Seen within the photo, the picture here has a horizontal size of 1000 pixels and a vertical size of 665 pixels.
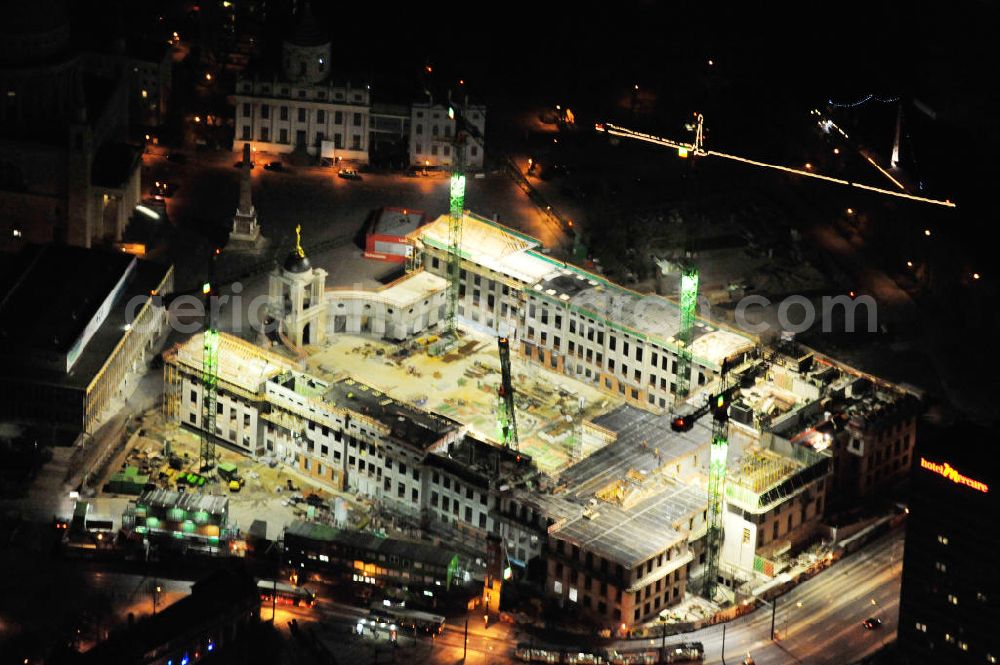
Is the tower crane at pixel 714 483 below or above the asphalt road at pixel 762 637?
above

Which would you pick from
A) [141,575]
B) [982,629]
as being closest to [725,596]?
[982,629]

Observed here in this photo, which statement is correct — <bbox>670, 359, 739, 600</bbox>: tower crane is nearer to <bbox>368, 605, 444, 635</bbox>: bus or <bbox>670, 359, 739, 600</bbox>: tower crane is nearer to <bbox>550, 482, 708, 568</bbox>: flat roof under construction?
<bbox>550, 482, 708, 568</bbox>: flat roof under construction

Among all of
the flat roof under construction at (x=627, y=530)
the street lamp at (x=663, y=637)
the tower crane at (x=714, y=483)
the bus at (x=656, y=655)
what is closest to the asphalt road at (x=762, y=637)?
the street lamp at (x=663, y=637)

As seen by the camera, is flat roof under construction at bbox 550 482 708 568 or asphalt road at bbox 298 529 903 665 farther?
flat roof under construction at bbox 550 482 708 568

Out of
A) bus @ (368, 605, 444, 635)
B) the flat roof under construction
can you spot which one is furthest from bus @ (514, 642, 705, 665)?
the flat roof under construction

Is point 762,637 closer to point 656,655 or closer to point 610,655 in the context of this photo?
point 656,655

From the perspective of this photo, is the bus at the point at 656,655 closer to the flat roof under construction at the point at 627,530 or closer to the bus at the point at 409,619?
the flat roof under construction at the point at 627,530

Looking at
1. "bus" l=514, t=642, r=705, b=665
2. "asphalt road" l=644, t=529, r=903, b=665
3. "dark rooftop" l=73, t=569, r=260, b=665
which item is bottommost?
"bus" l=514, t=642, r=705, b=665

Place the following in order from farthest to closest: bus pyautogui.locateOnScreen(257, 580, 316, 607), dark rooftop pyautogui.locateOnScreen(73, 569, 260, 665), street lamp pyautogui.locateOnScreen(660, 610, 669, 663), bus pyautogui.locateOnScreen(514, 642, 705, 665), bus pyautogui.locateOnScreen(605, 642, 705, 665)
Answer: bus pyautogui.locateOnScreen(257, 580, 316, 607)
street lamp pyautogui.locateOnScreen(660, 610, 669, 663)
bus pyautogui.locateOnScreen(605, 642, 705, 665)
bus pyautogui.locateOnScreen(514, 642, 705, 665)
dark rooftop pyautogui.locateOnScreen(73, 569, 260, 665)

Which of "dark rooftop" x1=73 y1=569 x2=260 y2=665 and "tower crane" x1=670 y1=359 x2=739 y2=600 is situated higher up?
"tower crane" x1=670 y1=359 x2=739 y2=600
